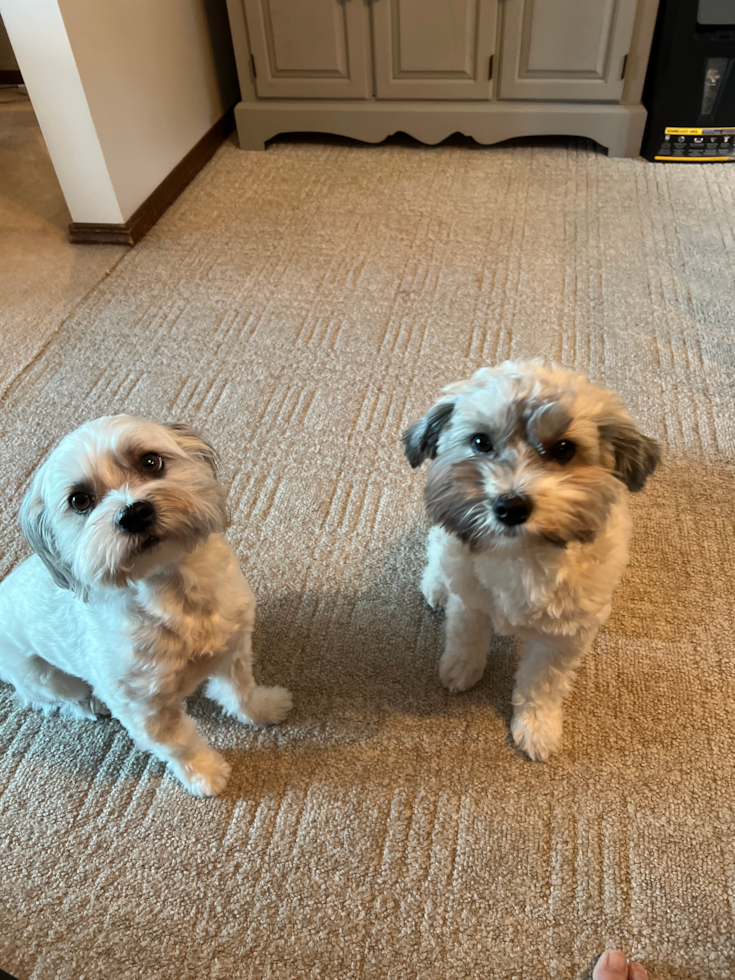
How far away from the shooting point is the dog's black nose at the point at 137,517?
877 mm

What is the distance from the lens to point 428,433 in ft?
3.40

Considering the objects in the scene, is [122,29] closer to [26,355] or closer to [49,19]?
[49,19]

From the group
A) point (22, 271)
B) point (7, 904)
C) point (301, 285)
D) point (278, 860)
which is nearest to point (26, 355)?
point (22, 271)

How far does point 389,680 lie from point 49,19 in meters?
2.18

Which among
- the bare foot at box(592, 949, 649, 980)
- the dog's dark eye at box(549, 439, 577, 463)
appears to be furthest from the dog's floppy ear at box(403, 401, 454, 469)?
the bare foot at box(592, 949, 649, 980)

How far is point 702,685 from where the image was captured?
1350 millimetres

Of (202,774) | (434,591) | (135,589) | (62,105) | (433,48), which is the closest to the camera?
(135,589)

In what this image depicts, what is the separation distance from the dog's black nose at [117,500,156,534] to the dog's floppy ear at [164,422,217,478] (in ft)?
0.47

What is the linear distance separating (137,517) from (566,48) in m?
2.70

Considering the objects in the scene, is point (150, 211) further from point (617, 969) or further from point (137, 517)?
point (617, 969)

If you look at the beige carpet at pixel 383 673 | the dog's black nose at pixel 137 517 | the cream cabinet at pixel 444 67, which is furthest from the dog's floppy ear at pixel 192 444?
the cream cabinet at pixel 444 67

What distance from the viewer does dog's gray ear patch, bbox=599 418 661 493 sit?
937 millimetres

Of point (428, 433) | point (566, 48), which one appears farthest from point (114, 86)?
point (428, 433)

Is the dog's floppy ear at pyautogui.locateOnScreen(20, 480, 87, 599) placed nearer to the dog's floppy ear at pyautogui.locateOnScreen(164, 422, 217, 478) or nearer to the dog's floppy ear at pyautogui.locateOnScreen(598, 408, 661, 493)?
the dog's floppy ear at pyautogui.locateOnScreen(164, 422, 217, 478)
